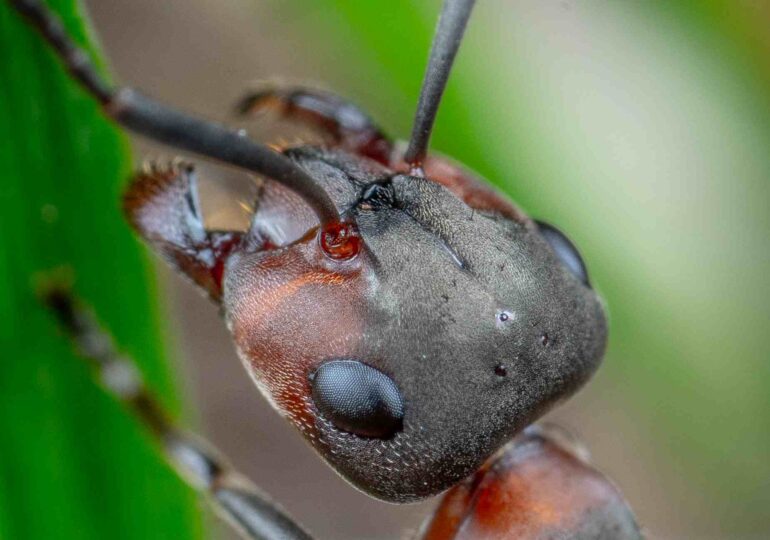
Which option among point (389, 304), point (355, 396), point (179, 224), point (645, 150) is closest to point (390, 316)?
point (389, 304)

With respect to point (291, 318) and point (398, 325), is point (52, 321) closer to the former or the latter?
point (291, 318)

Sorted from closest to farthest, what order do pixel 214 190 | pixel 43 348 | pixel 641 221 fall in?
pixel 214 190
pixel 43 348
pixel 641 221

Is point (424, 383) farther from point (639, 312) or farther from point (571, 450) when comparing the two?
point (639, 312)

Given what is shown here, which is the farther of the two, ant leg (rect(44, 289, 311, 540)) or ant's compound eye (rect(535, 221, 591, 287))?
ant leg (rect(44, 289, 311, 540))

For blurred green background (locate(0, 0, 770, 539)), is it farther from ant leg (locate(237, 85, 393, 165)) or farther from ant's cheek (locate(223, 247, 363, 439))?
ant's cheek (locate(223, 247, 363, 439))

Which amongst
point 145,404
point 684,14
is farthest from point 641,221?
point 145,404

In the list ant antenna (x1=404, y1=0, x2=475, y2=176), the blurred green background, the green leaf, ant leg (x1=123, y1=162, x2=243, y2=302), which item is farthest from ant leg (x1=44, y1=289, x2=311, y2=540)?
the blurred green background

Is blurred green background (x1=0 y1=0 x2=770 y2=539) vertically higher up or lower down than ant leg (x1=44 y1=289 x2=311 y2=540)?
higher up
